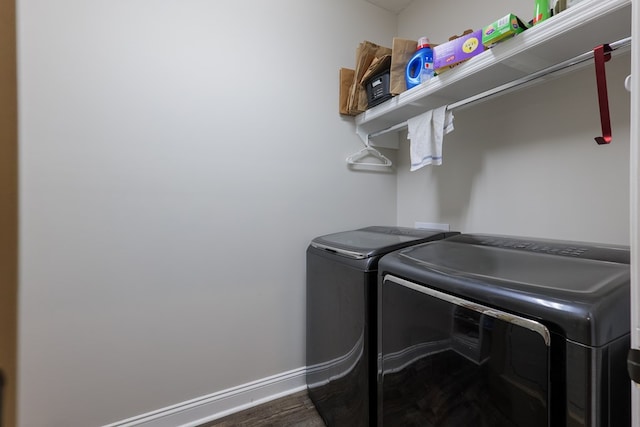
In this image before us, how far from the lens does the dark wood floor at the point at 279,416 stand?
4.54 feet

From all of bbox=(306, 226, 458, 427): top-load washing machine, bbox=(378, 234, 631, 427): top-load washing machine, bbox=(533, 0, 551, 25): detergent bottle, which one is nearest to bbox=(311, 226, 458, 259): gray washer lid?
bbox=(306, 226, 458, 427): top-load washing machine

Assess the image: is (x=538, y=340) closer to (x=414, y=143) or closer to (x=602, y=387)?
(x=602, y=387)

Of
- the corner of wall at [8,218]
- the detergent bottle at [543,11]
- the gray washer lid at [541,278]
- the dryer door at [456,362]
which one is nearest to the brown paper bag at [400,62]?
the detergent bottle at [543,11]

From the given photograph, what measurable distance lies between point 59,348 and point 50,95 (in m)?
1.08

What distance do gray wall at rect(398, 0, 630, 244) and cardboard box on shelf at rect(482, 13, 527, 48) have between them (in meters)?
0.41

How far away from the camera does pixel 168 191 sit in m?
1.34

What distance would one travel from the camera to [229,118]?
1468mm

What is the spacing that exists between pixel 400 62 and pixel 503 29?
22.6 inches

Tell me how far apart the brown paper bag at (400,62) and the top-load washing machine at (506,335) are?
0.92m

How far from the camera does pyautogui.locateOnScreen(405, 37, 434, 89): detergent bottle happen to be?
4.35 ft

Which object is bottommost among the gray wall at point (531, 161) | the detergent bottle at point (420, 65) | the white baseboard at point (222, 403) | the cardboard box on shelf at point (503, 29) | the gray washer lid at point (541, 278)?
the white baseboard at point (222, 403)

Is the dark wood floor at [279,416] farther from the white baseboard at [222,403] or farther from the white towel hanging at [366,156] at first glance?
the white towel hanging at [366,156]

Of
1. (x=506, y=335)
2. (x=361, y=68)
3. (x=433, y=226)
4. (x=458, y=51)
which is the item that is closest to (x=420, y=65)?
(x=458, y=51)

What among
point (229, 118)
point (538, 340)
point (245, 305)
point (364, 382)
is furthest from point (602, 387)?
point (229, 118)
